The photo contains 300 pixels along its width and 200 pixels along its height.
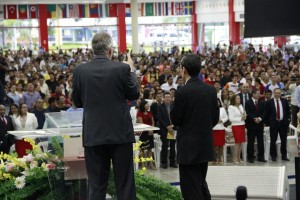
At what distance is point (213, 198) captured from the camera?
630 centimetres

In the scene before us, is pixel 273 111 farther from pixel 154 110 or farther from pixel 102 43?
pixel 102 43

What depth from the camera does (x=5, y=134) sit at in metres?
13.2

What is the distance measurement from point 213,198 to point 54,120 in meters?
1.60

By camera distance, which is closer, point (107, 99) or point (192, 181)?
point (107, 99)

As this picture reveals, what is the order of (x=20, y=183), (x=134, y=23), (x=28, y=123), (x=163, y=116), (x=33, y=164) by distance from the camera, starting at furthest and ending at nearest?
(x=134, y=23) → (x=163, y=116) → (x=28, y=123) → (x=33, y=164) → (x=20, y=183)

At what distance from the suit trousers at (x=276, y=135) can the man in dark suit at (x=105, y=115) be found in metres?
10.6

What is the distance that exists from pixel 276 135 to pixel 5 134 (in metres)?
5.90

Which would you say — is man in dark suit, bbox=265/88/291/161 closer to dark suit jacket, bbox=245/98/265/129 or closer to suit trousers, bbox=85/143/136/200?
dark suit jacket, bbox=245/98/265/129

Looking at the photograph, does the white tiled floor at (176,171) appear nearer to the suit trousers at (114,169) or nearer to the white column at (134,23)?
the suit trousers at (114,169)

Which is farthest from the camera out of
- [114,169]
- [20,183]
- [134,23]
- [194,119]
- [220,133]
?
[134,23]

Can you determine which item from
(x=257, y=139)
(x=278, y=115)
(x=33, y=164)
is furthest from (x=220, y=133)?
(x=33, y=164)

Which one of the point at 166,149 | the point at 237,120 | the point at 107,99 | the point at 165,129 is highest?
the point at 107,99

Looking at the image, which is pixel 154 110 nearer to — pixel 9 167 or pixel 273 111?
pixel 273 111

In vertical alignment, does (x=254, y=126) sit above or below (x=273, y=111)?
below
